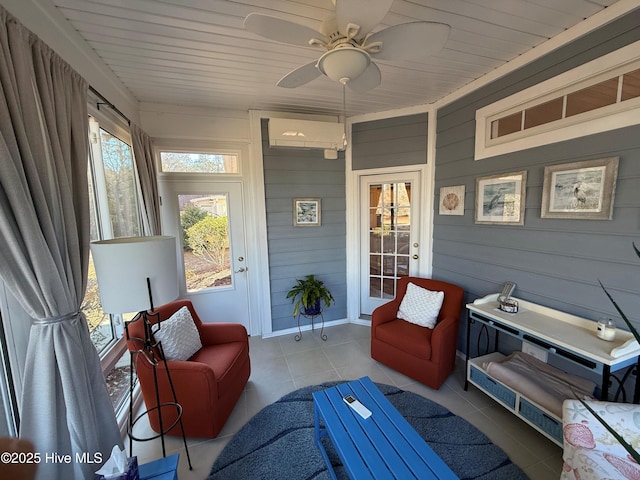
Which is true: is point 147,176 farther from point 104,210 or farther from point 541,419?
point 541,419

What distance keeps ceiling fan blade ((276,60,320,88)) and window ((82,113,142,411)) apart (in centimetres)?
148

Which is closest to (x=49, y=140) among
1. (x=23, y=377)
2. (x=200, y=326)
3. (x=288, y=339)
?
(x=23, y=377)

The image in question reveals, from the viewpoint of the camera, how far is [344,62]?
1.32 metres

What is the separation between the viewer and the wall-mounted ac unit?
2.98 metres

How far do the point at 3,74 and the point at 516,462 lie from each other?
10.7ft

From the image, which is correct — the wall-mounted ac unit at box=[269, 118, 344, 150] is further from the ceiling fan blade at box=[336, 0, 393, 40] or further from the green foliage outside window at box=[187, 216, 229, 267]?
the ceiling fan blade at box=[336, 0, 393, 40]

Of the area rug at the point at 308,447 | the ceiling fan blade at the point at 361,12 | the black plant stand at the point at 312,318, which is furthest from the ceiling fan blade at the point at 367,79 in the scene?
the black plant stand at the point at 312,318

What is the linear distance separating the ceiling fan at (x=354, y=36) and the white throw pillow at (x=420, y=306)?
6.83ft

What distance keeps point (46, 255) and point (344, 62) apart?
1583 millimetres

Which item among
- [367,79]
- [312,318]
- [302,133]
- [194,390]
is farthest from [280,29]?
[312,318]

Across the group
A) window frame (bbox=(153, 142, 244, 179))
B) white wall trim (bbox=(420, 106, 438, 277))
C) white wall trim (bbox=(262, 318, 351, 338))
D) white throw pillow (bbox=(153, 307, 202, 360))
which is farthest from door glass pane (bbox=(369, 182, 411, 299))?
white throw pillow (bbox=(153, 307, 202, 360))

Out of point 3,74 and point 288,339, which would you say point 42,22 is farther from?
point 288,339

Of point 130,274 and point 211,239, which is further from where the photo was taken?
point 211,239

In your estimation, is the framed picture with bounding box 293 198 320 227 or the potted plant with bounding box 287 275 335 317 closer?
the potted plant with bounding box 287 275 335 317
